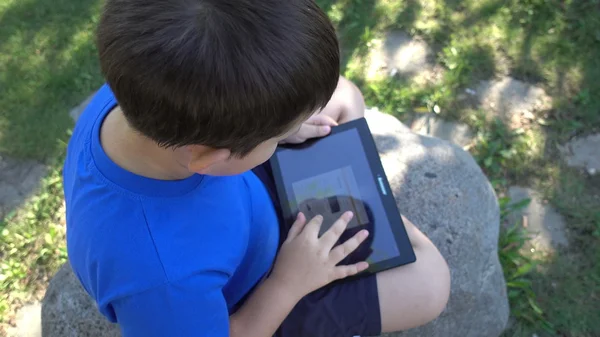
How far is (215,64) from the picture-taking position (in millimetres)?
799

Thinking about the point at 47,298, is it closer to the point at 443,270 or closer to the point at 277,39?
the point at 443,270

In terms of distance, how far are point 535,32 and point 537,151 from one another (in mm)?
728

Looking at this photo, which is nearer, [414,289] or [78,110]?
[414,289]

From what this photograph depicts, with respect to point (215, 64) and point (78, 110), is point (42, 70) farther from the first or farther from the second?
point (215, 64)

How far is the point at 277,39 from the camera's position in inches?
32.8

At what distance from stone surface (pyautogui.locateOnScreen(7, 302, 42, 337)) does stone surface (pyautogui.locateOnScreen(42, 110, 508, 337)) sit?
395mm

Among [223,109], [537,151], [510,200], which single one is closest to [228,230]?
[223,109]

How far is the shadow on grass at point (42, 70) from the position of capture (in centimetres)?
264

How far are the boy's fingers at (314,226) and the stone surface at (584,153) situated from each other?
1542mm

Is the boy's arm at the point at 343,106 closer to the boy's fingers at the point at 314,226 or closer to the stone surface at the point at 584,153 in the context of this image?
the boy's fingers at the point at 314,226

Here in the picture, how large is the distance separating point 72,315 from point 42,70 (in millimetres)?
1610

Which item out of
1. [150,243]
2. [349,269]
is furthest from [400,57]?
[150,243]

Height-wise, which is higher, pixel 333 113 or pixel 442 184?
pixel 333 113

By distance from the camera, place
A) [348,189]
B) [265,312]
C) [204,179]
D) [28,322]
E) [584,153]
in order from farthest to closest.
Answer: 1. [584,153]
2. [28,322]
3. [348,189]
4. [265,312]
5. [204,179]
